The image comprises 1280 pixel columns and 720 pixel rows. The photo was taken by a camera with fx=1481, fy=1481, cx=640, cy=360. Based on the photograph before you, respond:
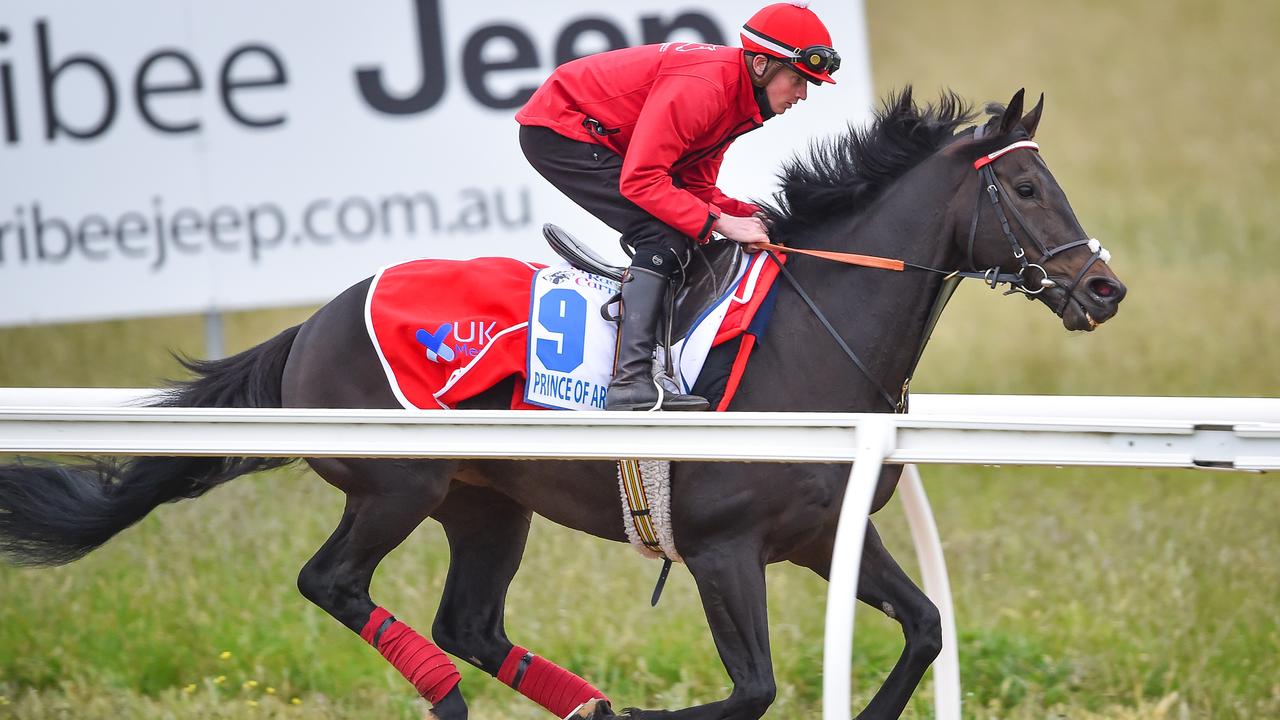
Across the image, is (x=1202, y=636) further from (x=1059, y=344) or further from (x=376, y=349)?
(x=1059, y=344)

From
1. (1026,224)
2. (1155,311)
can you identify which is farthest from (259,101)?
(1155,311)

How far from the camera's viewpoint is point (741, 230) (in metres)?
4.21

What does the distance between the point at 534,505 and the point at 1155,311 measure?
833 centimetres

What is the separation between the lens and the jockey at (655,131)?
408 cm

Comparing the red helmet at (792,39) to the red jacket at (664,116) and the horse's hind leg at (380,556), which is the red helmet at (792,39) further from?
the horse's hind leg at (380,556)

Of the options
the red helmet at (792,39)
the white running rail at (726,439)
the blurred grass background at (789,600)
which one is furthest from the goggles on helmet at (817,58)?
the blurred grass background at (789,600)

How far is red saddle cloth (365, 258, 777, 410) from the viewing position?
416 centimetres

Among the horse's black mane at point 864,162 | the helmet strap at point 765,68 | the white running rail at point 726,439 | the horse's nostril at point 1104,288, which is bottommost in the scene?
the white running rail at point 726,439

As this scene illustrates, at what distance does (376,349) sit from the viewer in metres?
4.30

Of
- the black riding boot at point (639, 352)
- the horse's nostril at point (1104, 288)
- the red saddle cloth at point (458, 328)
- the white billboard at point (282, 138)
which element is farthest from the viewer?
the white billboard at point (282, 138)

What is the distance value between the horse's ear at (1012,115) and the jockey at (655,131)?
0.49m

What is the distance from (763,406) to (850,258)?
50 centimetres

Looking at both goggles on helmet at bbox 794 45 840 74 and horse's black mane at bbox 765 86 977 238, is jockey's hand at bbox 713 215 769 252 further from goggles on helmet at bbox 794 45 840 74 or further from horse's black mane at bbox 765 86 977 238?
goggles on helmet at bbox 794 45 840 74

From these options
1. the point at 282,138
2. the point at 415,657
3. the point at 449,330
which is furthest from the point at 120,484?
the point at 282,138
